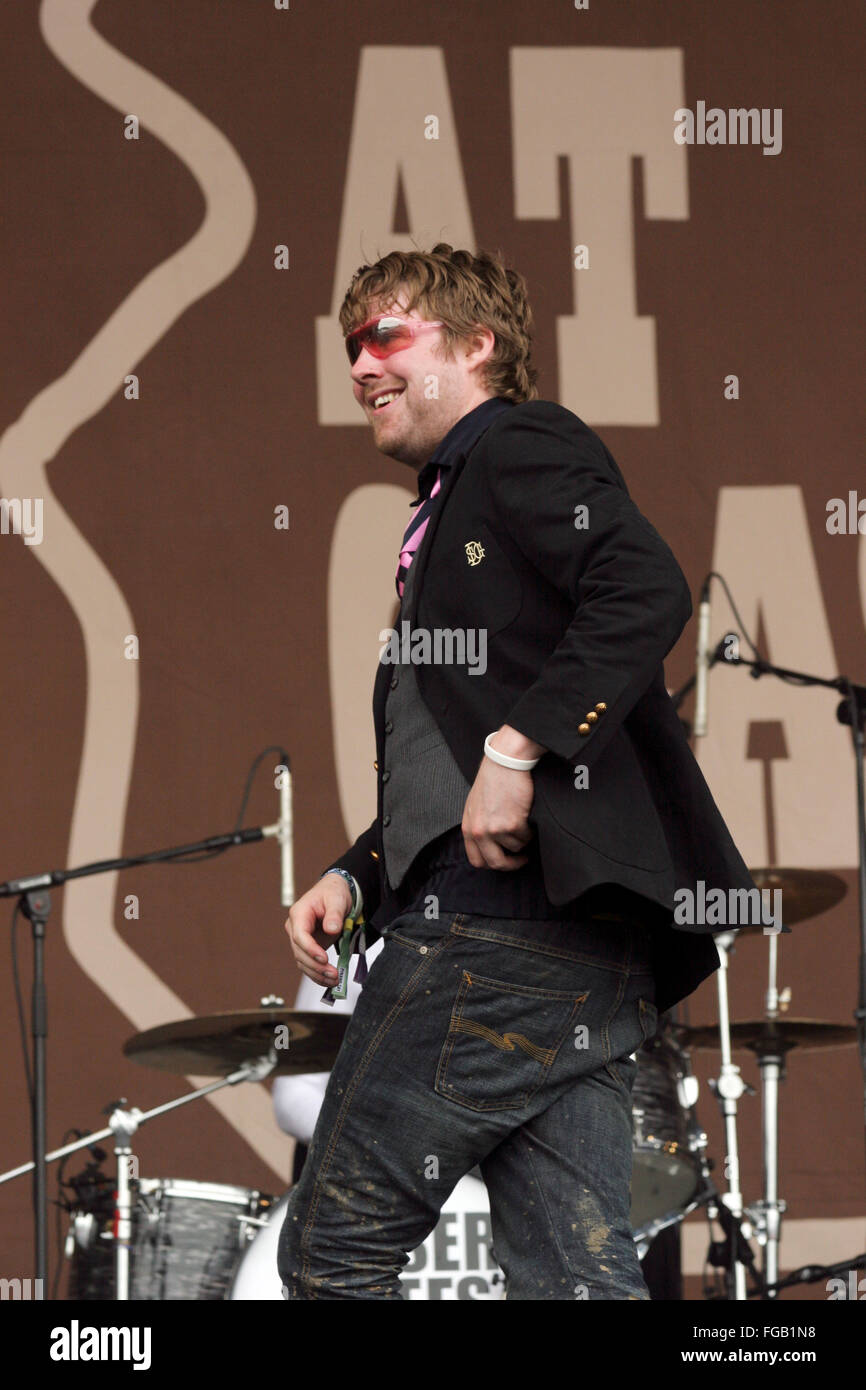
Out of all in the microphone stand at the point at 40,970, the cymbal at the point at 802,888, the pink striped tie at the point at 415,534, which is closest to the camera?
the pink striped tie at the point at 415,534

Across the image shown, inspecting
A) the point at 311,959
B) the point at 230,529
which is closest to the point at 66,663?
the point at 230,529

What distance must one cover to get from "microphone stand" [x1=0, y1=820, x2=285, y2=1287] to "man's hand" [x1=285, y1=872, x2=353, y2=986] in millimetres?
1312

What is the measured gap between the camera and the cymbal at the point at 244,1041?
3.61m

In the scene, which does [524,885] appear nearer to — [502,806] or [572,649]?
[502,806]

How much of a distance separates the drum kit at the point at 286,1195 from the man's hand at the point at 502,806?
1.87 metres

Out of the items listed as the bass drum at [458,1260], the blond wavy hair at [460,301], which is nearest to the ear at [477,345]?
the blond wavy hair at [460,301]

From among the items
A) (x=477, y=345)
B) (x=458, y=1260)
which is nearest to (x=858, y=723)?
(x=458, y=1260)

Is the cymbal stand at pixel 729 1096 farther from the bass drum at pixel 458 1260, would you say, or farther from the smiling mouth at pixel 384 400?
the smiling mouth at pixel 384 400

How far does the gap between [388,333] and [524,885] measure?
2.39 feet

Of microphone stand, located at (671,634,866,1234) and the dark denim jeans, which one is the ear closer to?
the dark denim jeans

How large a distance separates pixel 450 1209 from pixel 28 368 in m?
2.76

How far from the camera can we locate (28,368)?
5.08 m
